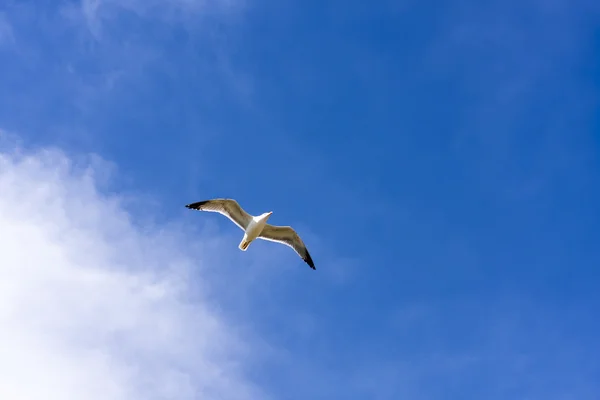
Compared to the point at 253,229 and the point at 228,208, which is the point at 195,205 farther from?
the point at 253,229

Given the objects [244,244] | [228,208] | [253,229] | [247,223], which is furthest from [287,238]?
[228,208]

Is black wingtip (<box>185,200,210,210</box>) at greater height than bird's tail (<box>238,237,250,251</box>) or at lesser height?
greater

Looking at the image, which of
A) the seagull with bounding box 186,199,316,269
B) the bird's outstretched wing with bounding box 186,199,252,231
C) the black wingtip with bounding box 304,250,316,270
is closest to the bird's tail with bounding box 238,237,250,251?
the seagull with bounding box 186,199,316,269

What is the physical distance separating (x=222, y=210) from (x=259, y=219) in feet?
6.08

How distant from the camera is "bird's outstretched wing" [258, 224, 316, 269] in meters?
28.8

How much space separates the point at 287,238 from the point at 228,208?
3.24m

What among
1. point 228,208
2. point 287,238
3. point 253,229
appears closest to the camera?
point 253,229

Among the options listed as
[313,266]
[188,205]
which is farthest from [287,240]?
[188,205]

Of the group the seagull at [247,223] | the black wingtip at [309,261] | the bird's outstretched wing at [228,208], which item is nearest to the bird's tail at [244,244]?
the seagull at [247,223]

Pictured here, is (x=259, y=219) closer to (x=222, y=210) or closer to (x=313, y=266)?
(x=222, y=210)

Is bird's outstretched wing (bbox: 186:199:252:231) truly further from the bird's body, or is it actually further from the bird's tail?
the bird's tail

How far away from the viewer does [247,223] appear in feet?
91.9

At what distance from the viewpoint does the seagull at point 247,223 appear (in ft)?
90.1

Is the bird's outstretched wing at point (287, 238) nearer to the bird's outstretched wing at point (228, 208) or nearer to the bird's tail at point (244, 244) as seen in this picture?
the bird's outstretched wing at point (228, 208)
